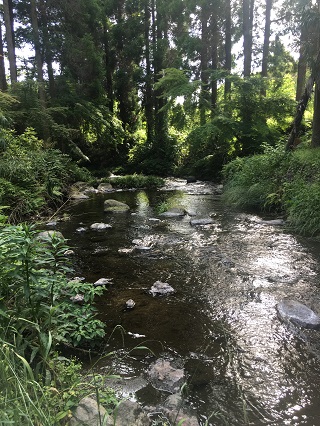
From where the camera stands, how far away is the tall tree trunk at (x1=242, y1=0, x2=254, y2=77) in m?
18.5

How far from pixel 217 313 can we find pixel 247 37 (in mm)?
19554

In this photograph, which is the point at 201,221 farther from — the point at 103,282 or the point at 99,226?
the point at 103,282

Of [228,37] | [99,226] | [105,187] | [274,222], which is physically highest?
[228,37]

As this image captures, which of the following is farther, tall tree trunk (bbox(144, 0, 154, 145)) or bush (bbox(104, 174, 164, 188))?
tall tree trunk (bbox(144, 0, 154, 145))

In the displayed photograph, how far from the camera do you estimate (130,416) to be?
82.3 inches

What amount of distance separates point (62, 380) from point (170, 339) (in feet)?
4.68

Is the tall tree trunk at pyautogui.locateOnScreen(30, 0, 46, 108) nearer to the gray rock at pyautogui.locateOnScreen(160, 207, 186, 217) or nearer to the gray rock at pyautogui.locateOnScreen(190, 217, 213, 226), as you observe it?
the gray rock at pyautogui.locateOnScreen(160, 207, 186, 217)

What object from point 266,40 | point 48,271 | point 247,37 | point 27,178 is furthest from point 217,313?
point 247,37

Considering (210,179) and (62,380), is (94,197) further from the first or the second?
(62,380)

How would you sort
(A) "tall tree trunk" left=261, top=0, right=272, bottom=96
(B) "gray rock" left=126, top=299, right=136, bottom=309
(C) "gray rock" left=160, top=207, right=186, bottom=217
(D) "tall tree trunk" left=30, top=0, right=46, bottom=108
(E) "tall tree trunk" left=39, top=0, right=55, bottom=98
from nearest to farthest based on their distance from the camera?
(B) "gray rock" left=126, top=299, right=136, bottom=309 → (C) "gray rock" left=160, top=207, right=186, bottom=217 → (D) "tall tree trunk" left=30, top=0, right=46, bottom=108 → (E) "tall tree trunk" left=39, top=0, right=55, bottom=98 → (A) "tall tree trunk" left=261, top=0, right=272, bottom=96

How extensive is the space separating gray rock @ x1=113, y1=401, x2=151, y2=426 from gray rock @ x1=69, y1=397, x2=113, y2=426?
5.4 inches

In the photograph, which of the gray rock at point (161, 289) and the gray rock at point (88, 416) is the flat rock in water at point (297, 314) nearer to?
the gray rock at point (161, 289)

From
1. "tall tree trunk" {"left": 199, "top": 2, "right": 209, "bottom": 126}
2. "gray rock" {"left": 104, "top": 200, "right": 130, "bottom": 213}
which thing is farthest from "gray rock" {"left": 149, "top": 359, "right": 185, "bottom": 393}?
"tall tree trunk" {"left": 199, "top": 2, "right": 209, "bottom": 126}

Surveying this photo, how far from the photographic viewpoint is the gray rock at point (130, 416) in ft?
6.65
